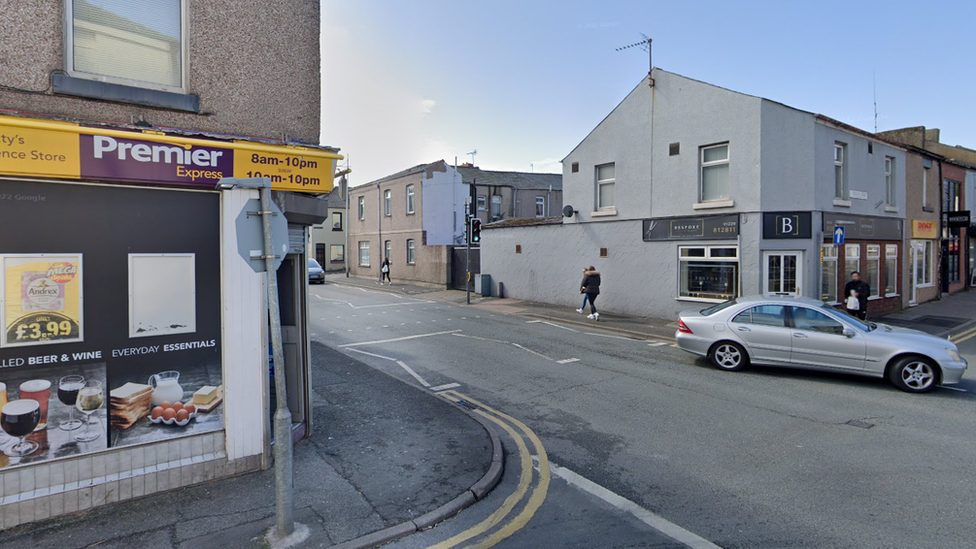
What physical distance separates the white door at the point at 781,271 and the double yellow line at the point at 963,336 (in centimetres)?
388

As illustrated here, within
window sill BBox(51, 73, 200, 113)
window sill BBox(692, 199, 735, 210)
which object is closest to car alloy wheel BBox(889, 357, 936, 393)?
window sill BBox(692, 199, 735, 210)

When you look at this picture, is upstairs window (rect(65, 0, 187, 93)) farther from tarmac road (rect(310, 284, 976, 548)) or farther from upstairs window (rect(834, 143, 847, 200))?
upstairs window (rect(834, 143, 847, 200))

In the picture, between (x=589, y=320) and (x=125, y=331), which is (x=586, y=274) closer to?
(x=589, y=320)

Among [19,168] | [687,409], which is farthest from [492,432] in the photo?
[19,168]

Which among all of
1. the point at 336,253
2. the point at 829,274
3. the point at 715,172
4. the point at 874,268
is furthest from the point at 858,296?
the point at 336,253

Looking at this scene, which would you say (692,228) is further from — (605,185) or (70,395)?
(70,395)

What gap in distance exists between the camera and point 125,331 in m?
4.93

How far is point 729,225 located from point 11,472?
52.1 ft

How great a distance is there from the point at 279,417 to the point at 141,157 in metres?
2.74

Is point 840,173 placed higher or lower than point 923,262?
higher

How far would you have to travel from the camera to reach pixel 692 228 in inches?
647

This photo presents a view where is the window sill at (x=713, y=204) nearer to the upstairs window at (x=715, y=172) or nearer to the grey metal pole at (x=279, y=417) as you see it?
the upstairs window at (x=715, y=172)

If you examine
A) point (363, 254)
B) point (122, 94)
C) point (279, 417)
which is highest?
point (122, 94)

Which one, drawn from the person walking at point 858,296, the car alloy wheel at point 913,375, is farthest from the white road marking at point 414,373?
the person walking at point 858,296
